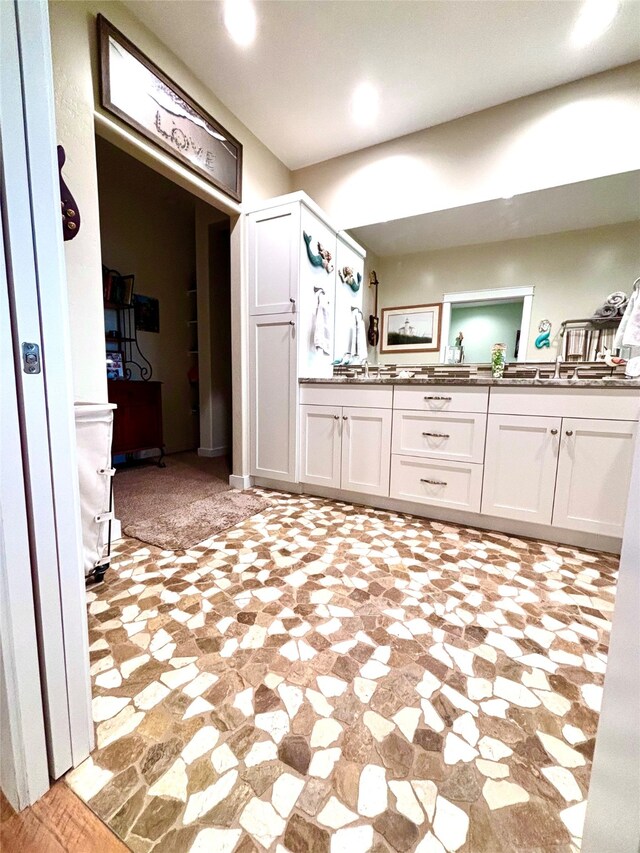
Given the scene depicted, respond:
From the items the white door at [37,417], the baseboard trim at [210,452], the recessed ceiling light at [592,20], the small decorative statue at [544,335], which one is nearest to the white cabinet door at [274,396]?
the baseboard trim at [210,452]

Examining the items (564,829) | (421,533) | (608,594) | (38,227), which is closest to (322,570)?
(421,533)

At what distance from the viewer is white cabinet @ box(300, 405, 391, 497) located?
207cm

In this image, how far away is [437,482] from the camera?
1.92 meters

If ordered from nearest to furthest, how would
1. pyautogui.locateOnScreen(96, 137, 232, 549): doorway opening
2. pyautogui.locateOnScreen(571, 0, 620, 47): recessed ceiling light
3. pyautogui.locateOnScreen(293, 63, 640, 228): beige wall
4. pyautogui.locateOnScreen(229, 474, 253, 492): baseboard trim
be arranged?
pyautogui.locateOnScreen(571, 0, 620, 47): recessed ceiling light
pyautogui.locateOnScreen(293, 63, 640, 228): beige wall
pyautogui.locateOnScreen(229, 474, 253, 492): baseboard trim
pyautogui.locateOnScreen(96, 137, 232, 549): doorway opening

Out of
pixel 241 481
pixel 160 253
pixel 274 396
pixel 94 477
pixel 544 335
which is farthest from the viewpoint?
pixel 160 253

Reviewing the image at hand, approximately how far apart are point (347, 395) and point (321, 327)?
0.61 meters

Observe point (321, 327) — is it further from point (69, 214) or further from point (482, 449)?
point (69, 214)

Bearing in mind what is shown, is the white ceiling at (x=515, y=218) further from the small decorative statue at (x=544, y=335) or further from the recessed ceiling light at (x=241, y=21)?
the recessed ceiling light at (x=241, y=21)

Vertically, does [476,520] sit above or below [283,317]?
below

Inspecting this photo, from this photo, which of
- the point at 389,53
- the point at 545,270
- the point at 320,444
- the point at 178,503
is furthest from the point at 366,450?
the point at 389,53

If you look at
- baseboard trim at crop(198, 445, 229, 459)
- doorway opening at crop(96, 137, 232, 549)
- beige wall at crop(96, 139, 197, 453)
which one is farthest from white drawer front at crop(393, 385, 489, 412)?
beige wall at crop(96, 139, 197, 453)

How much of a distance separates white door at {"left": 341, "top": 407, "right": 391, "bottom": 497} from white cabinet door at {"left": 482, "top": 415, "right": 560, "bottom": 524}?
1.90 ft

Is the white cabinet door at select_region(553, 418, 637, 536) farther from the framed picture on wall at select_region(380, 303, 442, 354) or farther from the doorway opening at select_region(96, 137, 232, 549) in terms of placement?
the doorway opening at select_region(96, 137, 232, 549)

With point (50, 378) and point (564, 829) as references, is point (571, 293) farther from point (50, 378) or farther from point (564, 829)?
point (50, 378)
